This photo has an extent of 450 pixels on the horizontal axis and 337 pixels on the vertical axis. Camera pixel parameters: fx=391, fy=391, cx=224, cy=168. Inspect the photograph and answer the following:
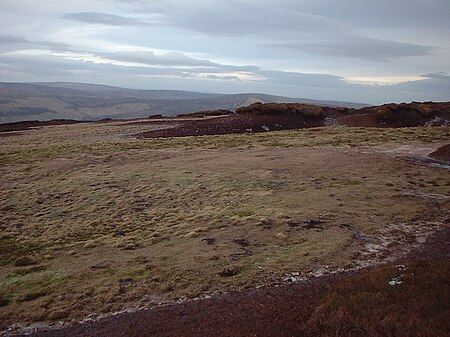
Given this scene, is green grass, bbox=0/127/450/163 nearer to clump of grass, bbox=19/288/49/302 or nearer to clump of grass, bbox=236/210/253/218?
clump of grass, bbox=236/210/253/218

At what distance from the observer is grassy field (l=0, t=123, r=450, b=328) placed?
634 inches

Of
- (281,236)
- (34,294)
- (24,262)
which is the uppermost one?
(281,236)

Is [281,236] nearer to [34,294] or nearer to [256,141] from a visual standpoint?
[34,294]

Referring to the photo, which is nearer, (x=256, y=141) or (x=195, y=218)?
(x=195, y=218)

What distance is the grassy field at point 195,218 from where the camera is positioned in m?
16.1

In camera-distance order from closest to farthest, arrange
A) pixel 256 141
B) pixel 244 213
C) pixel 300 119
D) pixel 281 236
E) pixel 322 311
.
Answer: pixel 322 311
pixel 281 236
pixel 244 213
pixel 256 141
pixel 300 119

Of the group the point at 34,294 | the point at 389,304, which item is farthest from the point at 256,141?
the point at 389,304

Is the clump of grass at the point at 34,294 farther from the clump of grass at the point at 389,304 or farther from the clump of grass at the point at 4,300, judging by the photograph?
the clump of grass at the point at 389,304

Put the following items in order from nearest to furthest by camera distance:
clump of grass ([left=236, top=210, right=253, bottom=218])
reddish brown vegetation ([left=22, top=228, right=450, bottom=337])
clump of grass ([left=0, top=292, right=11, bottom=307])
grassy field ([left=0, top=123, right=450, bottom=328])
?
reddish brown vegetation ([left=22, top=228, right=450, bottom=337]) → clump of grass ([left=0, top=292, right=11, bottom=307]) → grassy field ([left=0, top=123, right=450, bottom=328]) → clump of grass ([left=236, top=210, right=253, bottom=218])

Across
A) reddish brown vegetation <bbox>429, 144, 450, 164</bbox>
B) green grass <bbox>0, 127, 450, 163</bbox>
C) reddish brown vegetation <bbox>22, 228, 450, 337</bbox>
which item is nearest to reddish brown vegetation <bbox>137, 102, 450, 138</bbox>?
green grass <bbox>0, 127, 450, 163</bbox>

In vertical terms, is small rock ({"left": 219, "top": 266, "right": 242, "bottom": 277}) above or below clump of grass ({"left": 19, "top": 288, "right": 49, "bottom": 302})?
above

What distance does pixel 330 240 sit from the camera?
61.6 ft

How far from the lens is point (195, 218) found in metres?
24.0

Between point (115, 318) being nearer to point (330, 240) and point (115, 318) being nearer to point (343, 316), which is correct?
point (343, 316)
